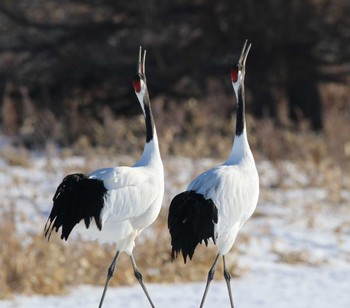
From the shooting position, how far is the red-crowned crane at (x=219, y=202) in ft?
18.4

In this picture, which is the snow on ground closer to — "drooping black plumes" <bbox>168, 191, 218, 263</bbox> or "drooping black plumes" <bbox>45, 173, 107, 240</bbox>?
"drooping black plumes" <bbox>45, 173, 107, 240</bbox>

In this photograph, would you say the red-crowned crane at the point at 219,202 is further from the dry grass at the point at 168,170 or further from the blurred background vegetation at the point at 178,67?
the blurred background vegetation at the point at 178,67

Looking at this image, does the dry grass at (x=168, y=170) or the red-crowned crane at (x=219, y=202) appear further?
the dry grass at (x=168, y=170)

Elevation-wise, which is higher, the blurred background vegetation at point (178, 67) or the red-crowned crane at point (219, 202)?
the blurred background vegetation at point (178, 67)

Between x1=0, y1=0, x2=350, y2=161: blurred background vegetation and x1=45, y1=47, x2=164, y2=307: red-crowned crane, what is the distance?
7.78 metres

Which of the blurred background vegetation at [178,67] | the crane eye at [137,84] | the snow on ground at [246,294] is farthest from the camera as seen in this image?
the blurred background vegetation at [178,67]

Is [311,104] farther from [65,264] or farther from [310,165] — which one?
[65,264]

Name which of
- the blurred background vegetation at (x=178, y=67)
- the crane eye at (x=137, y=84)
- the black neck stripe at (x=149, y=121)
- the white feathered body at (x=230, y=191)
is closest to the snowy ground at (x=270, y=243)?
the blurred background vegetation at (x=178, y=67)

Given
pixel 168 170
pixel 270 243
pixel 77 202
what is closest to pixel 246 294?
pixel 270 243

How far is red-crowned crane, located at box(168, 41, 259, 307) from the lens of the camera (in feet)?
18.4

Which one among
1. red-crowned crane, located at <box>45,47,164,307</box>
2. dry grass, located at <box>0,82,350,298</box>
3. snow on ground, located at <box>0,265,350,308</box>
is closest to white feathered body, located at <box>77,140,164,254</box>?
red-crowned crane, located at <box>45,47,164,307</box>

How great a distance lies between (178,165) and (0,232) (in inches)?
131

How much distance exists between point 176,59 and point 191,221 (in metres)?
9.13

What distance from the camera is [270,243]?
9.87 meters
